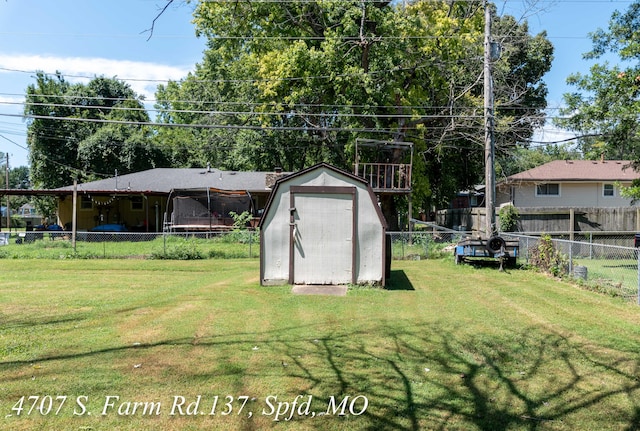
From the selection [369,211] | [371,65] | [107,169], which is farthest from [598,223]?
[107,169]

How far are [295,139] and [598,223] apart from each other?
19.0m

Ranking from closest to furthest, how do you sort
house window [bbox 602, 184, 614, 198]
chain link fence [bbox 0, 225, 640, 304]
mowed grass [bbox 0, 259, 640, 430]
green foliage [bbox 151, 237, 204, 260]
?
mowed grass [bbox 0, 259, 640, 430] → chain link fence [bbox 0, 225, 640, 304] → green foliage [bbox 151, 237, 204, 260] → house window [bbox 602, 184, 614, 198]

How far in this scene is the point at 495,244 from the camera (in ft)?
44.1

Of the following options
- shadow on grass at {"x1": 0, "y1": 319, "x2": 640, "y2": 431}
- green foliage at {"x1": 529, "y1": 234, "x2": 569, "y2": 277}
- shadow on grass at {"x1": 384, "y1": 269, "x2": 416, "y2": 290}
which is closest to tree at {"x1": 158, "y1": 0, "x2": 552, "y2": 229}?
green foliage at {"x1": 529, "y1": 234, "x2": 569, "y2": 277}

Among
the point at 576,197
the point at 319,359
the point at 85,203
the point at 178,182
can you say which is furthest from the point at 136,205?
the point at 576,197

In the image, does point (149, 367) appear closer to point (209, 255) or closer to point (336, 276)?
point (336, 276)

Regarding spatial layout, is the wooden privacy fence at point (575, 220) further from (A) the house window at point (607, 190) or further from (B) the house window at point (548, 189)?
(A) the house window at point (607, 190)

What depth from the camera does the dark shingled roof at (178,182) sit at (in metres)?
26.1

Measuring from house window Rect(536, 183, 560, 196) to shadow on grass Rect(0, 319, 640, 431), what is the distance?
74.0 feet

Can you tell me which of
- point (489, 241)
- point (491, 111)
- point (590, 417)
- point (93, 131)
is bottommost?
point (590, 417)

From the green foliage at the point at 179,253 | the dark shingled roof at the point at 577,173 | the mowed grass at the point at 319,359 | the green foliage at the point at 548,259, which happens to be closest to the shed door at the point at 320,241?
the mowed grass at the point at 319,359

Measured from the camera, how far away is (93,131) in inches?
1531

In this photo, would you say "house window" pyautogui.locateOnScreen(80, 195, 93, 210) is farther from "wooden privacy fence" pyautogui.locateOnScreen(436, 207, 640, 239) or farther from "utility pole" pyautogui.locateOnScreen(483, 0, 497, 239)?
"utility pole" pyautogui.locateOnScreen(483, 0, 497, 239)

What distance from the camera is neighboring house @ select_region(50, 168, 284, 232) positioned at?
23953 mm
